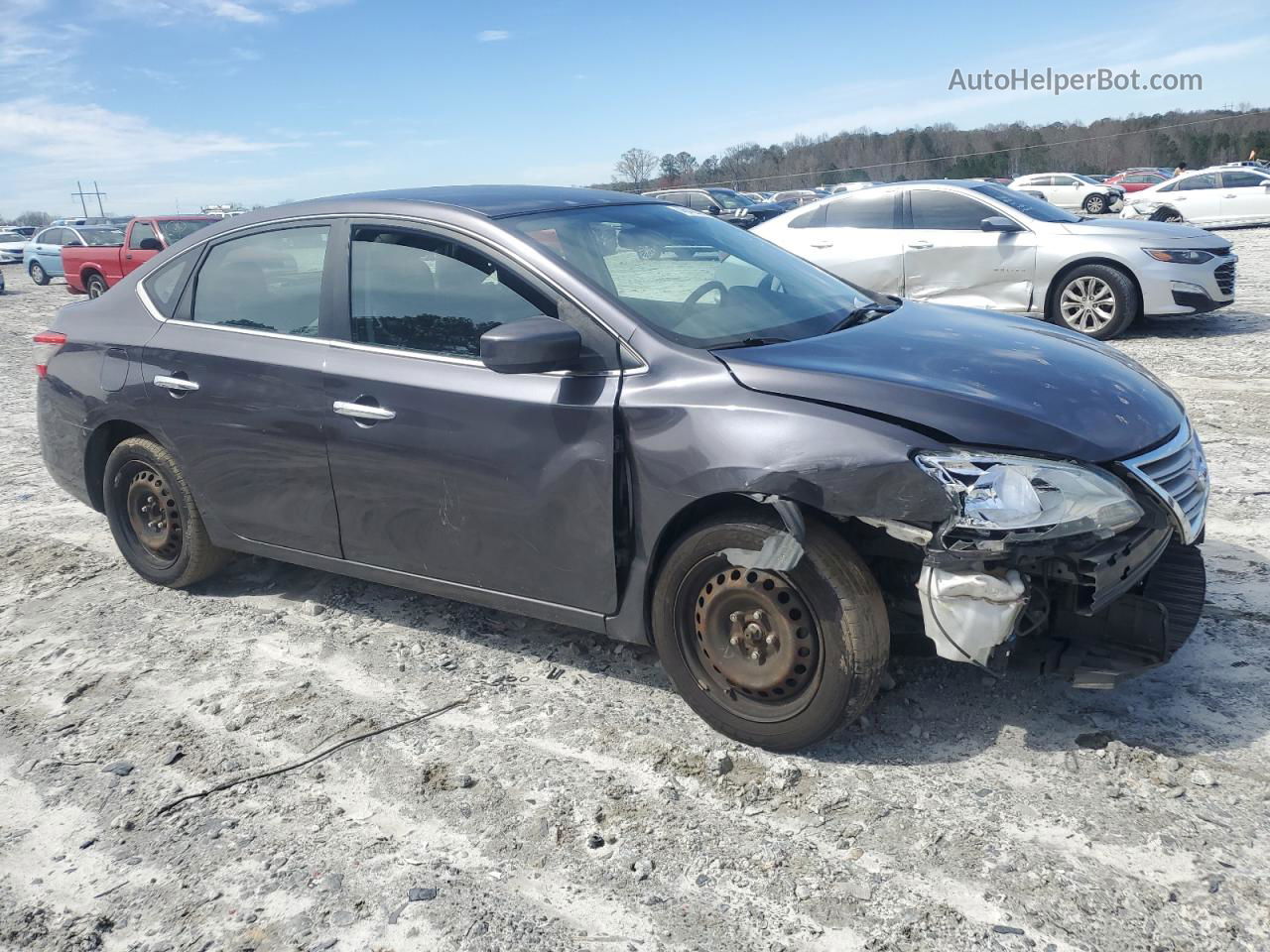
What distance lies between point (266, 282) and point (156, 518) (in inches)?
51.5

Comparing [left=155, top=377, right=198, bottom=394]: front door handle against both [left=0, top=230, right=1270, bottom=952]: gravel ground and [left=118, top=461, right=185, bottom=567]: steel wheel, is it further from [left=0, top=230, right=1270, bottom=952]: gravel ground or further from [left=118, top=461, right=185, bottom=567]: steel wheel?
[left=0, top=230, right=1270, bottom=952]: gravel ground

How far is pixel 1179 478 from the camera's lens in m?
3.14

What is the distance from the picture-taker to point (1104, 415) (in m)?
3.10

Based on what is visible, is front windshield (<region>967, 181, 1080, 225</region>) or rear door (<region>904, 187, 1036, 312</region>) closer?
rear door (<region>904, 187, 1036, 312</region>)

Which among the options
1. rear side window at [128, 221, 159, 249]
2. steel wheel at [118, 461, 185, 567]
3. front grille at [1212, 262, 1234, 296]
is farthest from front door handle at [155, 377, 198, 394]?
rear side window at [128, 221, 159, 249]

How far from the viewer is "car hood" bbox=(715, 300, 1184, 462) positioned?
9.59 feet

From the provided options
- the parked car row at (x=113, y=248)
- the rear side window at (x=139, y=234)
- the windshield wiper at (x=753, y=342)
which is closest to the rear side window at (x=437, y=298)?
the windshield wiper at (x=753, y=342)

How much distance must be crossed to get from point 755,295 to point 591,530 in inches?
45.7

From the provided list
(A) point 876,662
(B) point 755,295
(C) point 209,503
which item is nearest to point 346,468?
(C) point 209,503

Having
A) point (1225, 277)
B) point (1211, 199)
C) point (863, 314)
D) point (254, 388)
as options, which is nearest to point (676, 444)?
point (863, 314)

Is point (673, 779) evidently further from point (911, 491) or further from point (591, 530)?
point (911, 491)

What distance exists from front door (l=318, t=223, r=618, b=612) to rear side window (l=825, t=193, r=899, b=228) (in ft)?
25.9

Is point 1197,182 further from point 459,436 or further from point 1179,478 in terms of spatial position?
point 459,436

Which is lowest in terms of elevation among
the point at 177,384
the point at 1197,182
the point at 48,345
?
the point at 177,384
